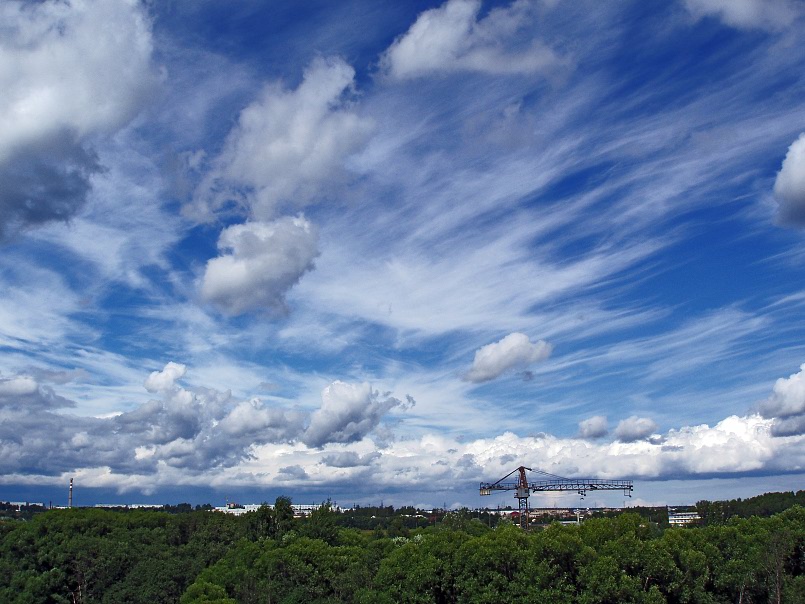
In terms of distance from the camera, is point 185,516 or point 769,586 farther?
point 185,516

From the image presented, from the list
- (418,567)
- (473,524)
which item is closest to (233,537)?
(473,524)

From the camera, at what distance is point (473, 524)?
621 ft

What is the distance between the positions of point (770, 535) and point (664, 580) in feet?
66.4

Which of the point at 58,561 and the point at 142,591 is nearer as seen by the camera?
the point at 142,591

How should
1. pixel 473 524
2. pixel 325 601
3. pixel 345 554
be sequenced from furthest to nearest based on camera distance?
pixel 473 524 → pixel 345 554 → pixel 325 601

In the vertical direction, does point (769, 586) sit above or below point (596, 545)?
below

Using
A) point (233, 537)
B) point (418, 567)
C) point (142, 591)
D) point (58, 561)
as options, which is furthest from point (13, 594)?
point (418, 567)

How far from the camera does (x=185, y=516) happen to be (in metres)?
193

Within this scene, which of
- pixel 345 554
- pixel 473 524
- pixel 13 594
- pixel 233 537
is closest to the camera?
pixel 345 554

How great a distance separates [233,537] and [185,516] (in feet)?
76.9

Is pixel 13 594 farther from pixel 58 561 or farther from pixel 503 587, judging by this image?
pixel 503 587

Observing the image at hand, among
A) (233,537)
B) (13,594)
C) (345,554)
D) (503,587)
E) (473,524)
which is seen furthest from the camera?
(473,524)

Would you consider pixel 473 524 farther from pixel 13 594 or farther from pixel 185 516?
pixel 13 594

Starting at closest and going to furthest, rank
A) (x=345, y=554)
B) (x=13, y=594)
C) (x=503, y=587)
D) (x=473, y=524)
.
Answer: (x=503, y=587)
(x=345, y=554)
(x=13, y=594)
(x=473, y=524)
